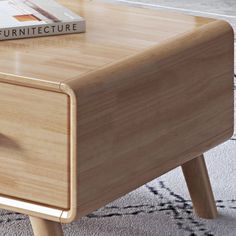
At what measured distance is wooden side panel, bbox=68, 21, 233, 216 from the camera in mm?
1253

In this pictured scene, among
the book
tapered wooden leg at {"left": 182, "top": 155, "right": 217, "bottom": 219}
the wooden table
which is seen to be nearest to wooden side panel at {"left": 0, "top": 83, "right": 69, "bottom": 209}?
the wooden table

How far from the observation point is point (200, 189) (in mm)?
1647

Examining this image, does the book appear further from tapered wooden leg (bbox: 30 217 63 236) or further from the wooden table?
tapered wooden leg (bbox: 30 217 63 236)

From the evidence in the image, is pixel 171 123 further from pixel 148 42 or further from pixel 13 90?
pixel 13 90

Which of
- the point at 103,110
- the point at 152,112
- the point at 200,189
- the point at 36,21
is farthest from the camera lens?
the point at 200,189

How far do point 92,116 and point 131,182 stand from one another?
0.52ft

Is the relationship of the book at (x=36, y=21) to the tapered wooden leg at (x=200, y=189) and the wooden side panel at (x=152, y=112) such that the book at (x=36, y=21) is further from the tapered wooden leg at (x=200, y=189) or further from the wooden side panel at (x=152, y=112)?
the tapered wooden leg at (x=200, y=189)

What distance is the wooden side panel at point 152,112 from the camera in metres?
1.25

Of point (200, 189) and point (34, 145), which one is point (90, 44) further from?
point (200, 189)

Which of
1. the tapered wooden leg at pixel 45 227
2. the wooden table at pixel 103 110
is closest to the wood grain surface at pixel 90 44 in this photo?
the wooden table at pixel 103 110

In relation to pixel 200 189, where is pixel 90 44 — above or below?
above

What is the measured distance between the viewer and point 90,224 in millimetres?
1612

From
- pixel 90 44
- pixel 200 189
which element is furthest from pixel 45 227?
pixel 200 189

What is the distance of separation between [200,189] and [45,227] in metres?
0.41
